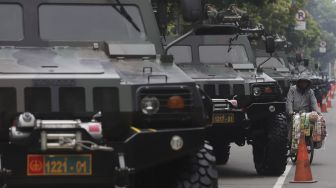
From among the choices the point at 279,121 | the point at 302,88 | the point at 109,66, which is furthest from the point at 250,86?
the point at 109,66

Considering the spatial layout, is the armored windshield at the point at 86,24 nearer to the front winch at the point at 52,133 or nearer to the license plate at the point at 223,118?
the front winch at the point at 52,133

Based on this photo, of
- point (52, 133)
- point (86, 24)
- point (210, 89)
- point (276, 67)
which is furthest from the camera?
point (276, 67)

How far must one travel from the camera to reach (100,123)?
6.50 m

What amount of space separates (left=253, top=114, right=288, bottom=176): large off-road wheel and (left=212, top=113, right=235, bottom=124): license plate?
69cm

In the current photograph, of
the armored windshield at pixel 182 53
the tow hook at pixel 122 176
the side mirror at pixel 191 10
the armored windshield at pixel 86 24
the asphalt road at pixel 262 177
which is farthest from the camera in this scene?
the armored windshield at pixel 182 53

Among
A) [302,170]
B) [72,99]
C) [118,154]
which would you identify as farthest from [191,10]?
[302,170]

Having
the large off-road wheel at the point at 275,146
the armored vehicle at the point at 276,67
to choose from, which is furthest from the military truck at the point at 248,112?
the armored vehicle at the point at 276,67

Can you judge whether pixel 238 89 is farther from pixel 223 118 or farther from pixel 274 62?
pixel 274 62

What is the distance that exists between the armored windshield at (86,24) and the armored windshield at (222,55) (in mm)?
5959

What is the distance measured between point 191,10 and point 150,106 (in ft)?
3.61

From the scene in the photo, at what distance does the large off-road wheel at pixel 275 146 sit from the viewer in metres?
12.4

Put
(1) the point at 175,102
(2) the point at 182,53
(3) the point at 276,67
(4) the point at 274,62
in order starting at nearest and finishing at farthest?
(1) the point at 175,102 < (2) the point at 182,53 < (3) the point at 276,67 < (4) the point at 274,62

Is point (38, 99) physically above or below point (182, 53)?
below

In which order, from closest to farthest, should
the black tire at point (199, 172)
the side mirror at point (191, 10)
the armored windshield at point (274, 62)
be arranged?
the black tire at point (199, 172) → the side mirror at point (191, 10) → the armored windshield at point (274, 62)
